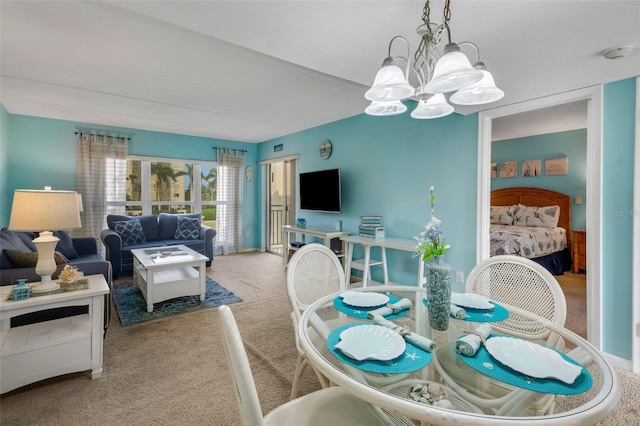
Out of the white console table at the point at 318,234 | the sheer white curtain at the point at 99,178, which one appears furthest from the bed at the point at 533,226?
the sheer white curtain at the point at 99,178

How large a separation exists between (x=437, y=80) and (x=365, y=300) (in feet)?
3.45

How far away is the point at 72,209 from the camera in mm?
1938

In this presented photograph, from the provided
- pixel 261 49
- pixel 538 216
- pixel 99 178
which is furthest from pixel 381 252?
pixel 99 178

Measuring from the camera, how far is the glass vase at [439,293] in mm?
1170

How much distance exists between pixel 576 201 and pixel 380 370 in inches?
224

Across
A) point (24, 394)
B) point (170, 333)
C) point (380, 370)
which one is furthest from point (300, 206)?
point (380, 370)

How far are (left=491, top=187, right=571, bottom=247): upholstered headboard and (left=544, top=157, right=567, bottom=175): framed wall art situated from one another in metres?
0.33

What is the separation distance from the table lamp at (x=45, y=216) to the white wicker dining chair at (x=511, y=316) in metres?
2.28

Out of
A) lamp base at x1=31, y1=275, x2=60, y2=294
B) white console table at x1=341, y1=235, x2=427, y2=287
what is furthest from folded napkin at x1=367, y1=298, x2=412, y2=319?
lamp base at x1=31, y1=275, x2=60, y2=294

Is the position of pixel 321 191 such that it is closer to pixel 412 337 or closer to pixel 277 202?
pixel 277 202

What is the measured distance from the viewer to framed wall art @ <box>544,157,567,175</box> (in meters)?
4.92

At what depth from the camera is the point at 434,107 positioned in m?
1.63

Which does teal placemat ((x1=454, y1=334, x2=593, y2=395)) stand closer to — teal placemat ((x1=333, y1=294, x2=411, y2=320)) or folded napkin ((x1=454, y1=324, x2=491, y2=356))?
folded napkin ((x1=454, y1=324, x2=491, y2=356))

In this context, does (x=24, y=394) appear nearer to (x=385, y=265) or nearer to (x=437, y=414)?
(x=437, y=414)
